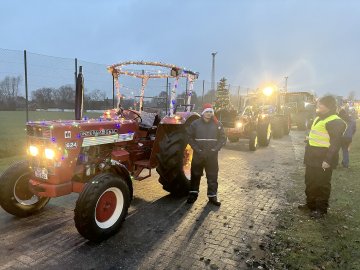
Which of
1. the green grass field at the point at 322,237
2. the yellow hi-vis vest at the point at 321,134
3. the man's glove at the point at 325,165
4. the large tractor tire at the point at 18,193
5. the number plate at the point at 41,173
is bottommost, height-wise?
the green grass field at the point at 322,237

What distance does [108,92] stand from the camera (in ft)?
37.1

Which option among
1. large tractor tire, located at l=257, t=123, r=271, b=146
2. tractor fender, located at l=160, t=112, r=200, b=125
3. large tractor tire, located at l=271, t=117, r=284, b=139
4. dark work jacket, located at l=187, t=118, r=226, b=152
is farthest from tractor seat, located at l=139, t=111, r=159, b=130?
large tractor tire, located at l=271, t=117, r=284, b=139

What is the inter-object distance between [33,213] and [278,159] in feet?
23.1

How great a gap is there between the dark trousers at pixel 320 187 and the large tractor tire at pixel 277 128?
10.1 m

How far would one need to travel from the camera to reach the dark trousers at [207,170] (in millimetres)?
5367

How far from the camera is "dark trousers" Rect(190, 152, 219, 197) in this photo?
211 inches

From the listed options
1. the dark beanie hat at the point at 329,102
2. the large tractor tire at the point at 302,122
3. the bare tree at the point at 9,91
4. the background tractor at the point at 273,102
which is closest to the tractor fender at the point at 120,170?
the dark beanie hat at the point at 329,102

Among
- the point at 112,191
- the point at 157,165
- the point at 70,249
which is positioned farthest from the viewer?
the point at 157,165

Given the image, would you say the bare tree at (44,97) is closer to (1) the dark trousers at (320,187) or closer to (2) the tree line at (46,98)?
(2) the tree line at (46,98)

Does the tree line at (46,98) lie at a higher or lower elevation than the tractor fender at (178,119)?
higher

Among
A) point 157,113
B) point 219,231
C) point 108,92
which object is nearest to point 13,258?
point 219,231

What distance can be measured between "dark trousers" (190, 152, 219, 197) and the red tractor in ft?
0.67

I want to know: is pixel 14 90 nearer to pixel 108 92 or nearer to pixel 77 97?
pixel 108 92

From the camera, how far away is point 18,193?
14.9 feet
